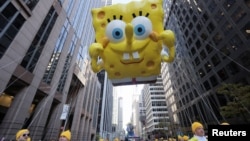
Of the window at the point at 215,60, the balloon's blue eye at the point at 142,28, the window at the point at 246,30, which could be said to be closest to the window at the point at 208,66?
the window at the point at 215,60

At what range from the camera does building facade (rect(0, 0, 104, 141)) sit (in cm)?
1341

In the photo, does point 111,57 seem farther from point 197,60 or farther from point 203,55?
point 197,60

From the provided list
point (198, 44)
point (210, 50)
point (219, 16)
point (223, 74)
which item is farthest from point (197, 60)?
point (219, 16)

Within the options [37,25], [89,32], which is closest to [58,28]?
[37,25]

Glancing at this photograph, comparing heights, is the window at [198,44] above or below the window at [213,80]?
above

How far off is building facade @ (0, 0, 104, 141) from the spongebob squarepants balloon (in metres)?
7.85

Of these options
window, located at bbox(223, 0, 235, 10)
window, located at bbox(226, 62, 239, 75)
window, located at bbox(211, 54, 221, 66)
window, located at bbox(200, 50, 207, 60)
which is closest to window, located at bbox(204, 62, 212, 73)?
window, located at bbox(211, 54, 221, 66)

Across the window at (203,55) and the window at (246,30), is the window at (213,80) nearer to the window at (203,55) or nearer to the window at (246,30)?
the window at (203,55)

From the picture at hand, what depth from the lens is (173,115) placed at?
5759 centimetres

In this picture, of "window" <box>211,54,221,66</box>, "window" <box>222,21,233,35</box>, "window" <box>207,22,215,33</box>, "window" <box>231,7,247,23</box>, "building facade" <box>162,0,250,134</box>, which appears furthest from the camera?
"window" <box>207,22,215,33</box>

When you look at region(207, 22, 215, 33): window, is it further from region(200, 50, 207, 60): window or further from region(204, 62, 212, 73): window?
region(204, 62, 212, 73): window

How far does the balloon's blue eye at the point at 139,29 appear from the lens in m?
4.55

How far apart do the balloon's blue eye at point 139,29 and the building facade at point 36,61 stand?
8.88 m

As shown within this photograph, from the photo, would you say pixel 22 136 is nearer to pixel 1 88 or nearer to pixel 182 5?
pixel 1 88
